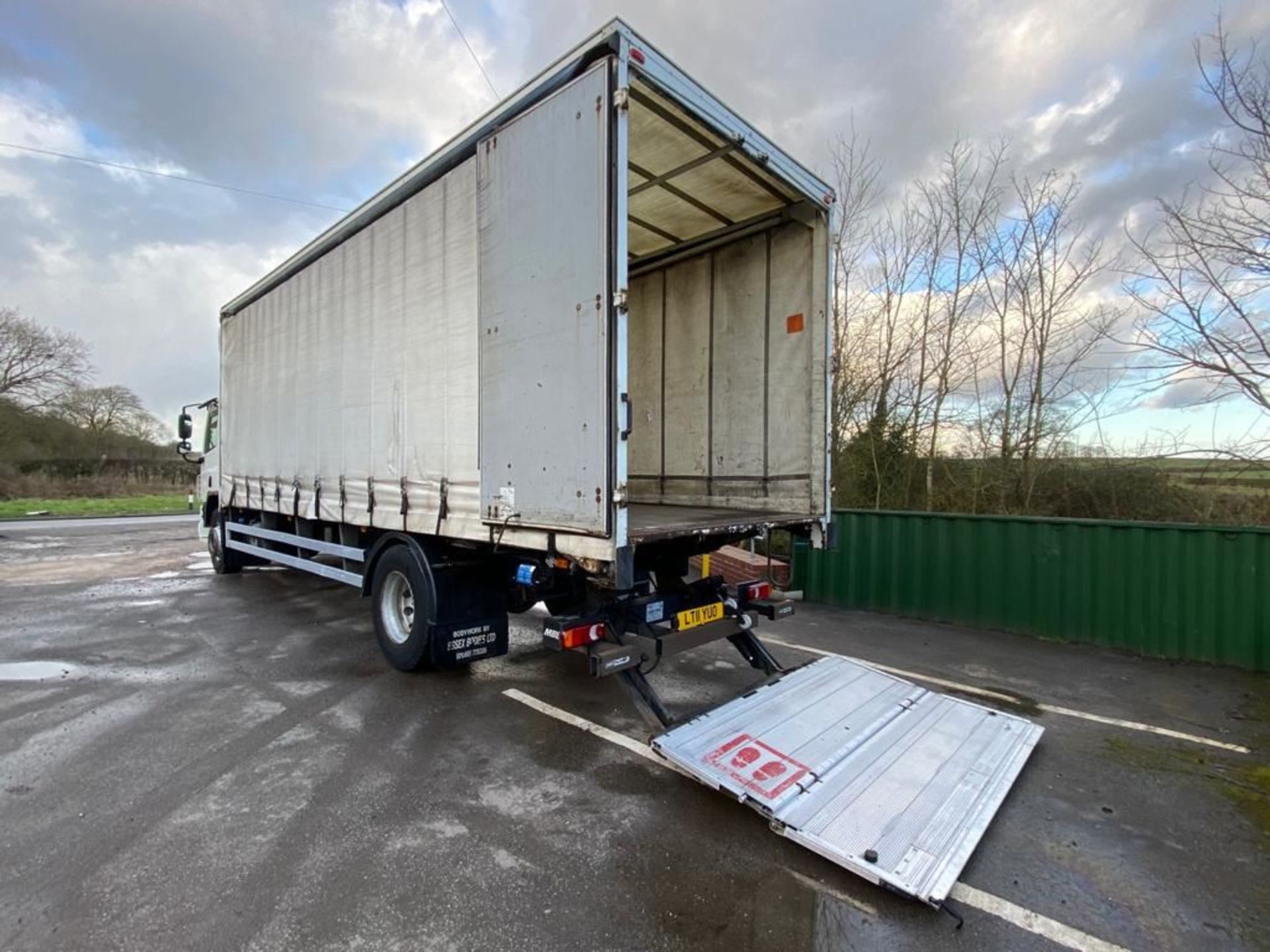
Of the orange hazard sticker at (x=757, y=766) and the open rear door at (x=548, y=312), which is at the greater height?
the open rear door at (x=548, y=312)

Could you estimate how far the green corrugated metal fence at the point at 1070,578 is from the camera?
555 cm

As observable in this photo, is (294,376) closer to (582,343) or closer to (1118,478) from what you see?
(582,343)

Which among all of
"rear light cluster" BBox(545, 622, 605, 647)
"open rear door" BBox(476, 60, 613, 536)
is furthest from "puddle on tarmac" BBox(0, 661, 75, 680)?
"rear light cluster" BBox(545, 622, 605, 647)

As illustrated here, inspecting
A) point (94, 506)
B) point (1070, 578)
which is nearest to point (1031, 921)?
point (1070, 578)

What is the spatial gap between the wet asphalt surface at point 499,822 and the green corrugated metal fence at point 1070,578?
51 cm

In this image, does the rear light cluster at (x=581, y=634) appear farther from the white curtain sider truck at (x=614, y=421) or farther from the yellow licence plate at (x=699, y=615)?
the yellow licence plate at (x=699, y=615)

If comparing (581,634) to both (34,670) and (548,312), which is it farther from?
(34,670)

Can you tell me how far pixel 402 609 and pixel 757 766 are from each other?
3324mm

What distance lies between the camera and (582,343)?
127 inches

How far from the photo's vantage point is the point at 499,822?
297 cm

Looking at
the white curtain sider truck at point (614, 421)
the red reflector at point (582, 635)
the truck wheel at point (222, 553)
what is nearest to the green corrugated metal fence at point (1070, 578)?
the white curtain sider truck at point (614, 421)

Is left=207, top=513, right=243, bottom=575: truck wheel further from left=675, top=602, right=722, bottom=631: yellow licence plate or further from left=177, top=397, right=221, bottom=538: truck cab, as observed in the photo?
left=675, top=602, right=722, bottom=631: yellow licence plate

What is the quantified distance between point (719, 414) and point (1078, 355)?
626 centimetres

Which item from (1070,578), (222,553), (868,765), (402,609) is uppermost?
(1070,578)
